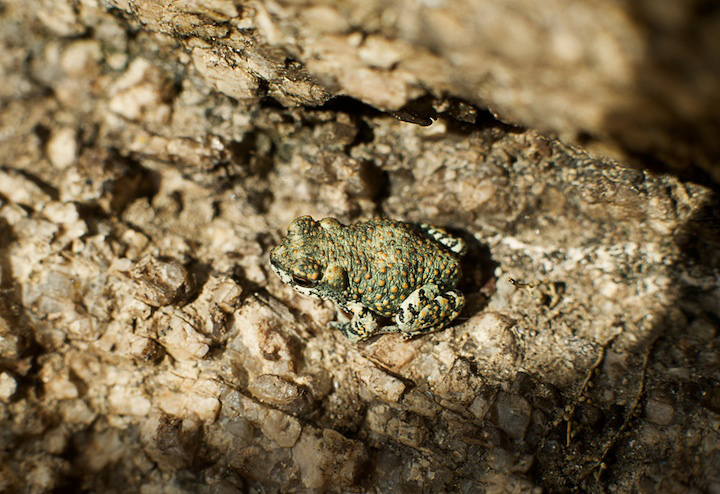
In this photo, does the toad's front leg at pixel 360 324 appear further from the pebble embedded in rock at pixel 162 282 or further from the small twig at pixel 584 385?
the small twig at pixel 584 385

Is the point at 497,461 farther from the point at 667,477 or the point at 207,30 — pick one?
the point at 207,30

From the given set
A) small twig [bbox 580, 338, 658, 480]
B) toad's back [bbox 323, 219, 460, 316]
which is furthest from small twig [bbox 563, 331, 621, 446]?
toad's back [bbox 323, 219, 460, 316]

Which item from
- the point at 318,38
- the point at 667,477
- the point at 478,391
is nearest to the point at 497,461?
the point at 478,391

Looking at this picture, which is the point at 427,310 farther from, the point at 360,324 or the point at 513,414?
the point at 513,414

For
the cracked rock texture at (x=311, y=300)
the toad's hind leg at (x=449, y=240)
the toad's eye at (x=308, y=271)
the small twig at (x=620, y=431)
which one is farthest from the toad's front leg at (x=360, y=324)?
the small twig at (x=620, y=431)

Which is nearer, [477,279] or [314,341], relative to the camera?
[314,341]

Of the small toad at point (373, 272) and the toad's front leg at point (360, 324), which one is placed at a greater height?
the small toad at point (373, 272)
